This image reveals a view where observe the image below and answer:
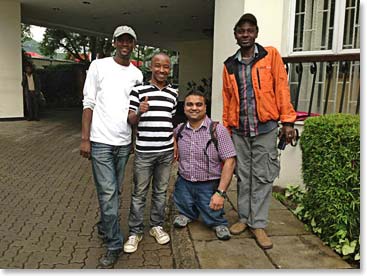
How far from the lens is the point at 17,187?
512 cm

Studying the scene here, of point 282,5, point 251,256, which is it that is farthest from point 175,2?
point 251,256

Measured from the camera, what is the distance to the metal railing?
447cm

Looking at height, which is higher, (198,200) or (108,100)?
(108,100)

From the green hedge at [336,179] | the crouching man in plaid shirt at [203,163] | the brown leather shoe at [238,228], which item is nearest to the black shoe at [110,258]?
the crouching man in plaid shirt at [203,163]

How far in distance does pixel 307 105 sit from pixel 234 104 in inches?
85.9

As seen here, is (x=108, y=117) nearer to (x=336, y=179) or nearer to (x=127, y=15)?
(x=336, y=179)

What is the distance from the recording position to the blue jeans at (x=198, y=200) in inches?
132

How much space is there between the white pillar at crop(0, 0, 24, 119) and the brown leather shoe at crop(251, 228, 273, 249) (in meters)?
9.88


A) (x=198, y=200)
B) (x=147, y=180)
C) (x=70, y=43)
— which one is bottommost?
(x=198, y=200)

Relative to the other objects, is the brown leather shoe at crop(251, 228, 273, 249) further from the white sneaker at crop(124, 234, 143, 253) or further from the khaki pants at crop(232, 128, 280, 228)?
the white sneaker at crop(124, 234, 143, 253)

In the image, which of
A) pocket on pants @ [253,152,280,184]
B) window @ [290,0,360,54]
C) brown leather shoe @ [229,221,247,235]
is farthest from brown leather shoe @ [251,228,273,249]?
window @ [290,0,360,54]

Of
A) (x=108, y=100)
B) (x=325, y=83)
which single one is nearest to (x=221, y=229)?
(x=108, y=100)

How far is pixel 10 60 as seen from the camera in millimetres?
11094

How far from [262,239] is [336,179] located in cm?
76
